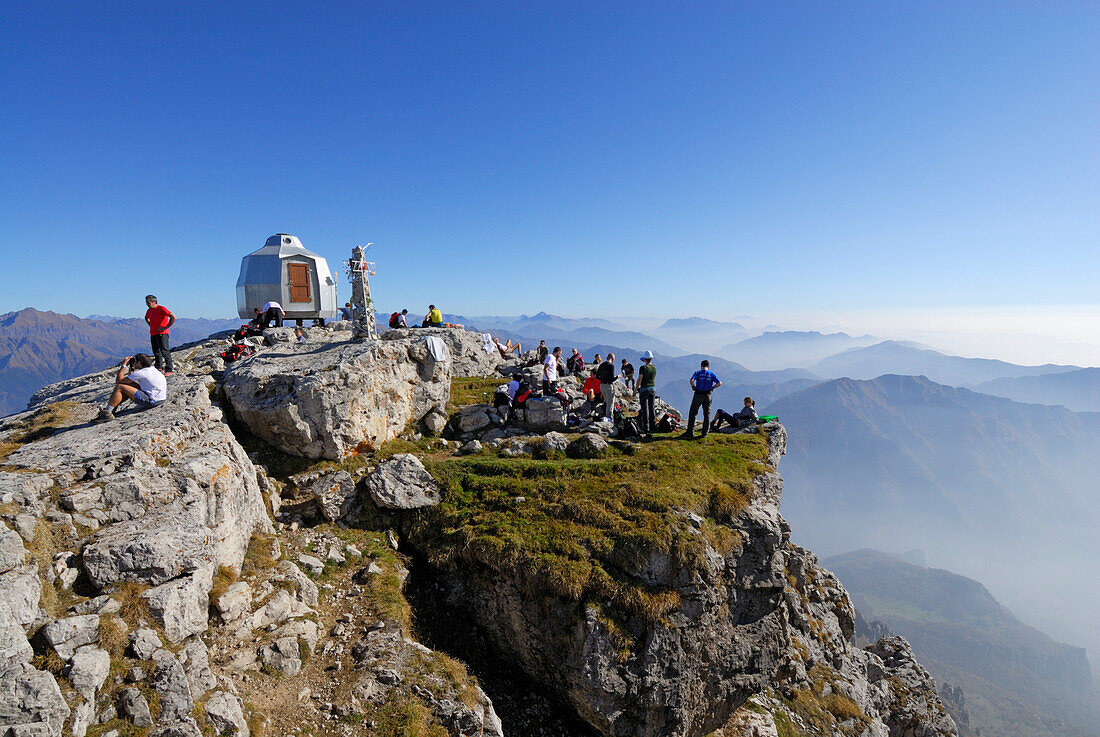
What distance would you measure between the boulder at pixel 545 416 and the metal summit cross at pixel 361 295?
7.93 metres

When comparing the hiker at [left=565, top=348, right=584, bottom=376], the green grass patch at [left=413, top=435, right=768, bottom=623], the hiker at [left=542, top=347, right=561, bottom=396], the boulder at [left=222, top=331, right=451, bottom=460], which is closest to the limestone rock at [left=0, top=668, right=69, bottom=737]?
the green grass patch at [left=413, top=435, right=768, bottom=623]

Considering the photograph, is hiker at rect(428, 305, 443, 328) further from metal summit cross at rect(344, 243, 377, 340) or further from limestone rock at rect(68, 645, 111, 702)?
limestone rock at rect(68, 645, 111, 702)

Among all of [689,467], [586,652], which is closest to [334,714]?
[586,652]

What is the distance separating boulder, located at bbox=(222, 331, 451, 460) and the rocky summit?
0.32 ft

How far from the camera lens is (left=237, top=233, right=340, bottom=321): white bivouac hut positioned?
3166 cm

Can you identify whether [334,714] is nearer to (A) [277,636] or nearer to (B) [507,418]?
(A) [277,636]

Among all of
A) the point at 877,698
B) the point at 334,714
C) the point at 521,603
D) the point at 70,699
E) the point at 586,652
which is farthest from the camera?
the point at 877,698

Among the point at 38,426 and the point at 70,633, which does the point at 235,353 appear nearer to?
the point at 38,426

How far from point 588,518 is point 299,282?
2894cm

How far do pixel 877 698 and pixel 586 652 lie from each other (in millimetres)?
18599

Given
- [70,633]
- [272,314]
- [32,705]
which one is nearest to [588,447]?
[70,633]

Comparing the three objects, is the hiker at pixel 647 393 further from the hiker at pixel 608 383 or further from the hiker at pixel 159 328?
the hiker at pixel 159 328

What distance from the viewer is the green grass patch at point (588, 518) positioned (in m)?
12.7

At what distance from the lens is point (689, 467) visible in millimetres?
17047
